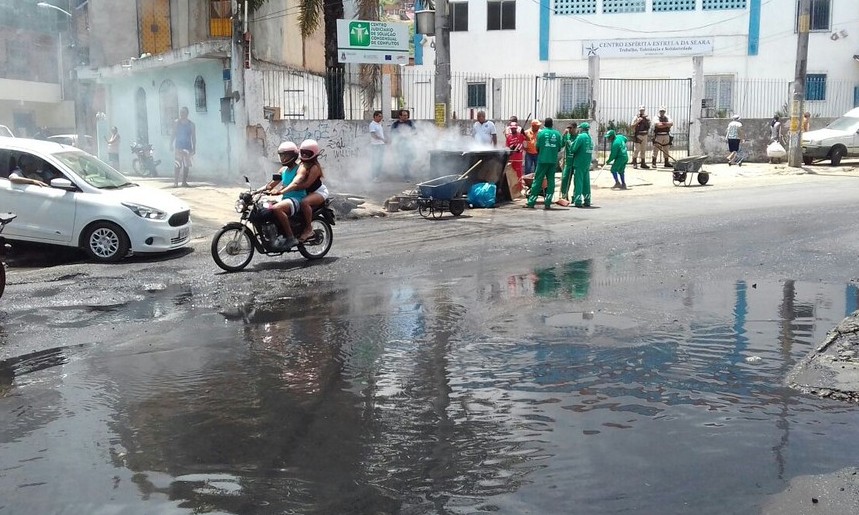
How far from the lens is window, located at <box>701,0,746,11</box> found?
1361 inches

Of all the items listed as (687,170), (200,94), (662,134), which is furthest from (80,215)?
Result: (662,134)

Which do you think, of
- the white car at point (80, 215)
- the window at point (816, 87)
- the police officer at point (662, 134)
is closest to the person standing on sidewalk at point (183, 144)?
the white car at point (80, 215)

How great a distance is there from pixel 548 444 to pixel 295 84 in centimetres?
1817

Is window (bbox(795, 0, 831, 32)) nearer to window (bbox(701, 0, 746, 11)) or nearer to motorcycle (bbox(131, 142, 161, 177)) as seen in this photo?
window (bbox(701, 0, 746, 11))

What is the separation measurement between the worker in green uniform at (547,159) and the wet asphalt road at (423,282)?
4.11 ft

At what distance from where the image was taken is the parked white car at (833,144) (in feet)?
82.8

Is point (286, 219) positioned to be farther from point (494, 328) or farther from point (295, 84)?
point (295, 84)

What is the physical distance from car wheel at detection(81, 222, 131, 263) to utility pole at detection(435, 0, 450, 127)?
10.1 m

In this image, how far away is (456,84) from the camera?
35062mm

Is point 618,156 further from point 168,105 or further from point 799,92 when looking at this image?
point 168,105

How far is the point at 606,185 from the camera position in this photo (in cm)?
2122

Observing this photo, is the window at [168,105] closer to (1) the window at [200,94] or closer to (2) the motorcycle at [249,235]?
(1) the window at [200,94]

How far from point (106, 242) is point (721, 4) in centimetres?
3000

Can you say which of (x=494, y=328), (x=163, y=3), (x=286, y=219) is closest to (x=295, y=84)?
(x=163, y=3)
